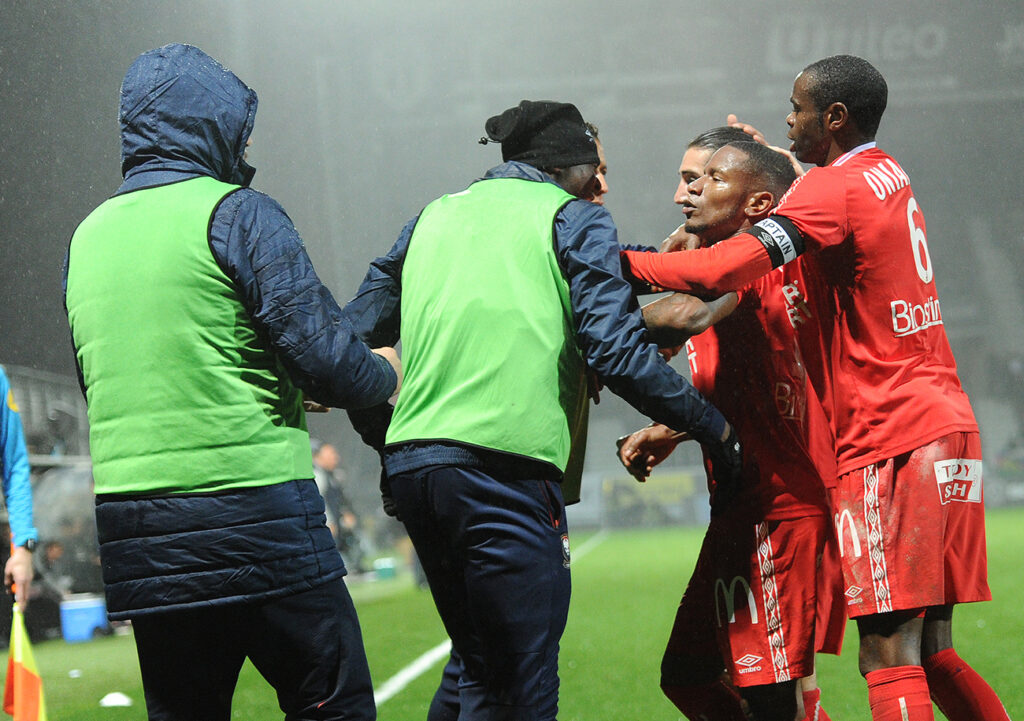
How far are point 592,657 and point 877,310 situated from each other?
4.55m

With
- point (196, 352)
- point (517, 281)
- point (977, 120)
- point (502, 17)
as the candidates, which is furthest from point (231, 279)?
point (977, 120)

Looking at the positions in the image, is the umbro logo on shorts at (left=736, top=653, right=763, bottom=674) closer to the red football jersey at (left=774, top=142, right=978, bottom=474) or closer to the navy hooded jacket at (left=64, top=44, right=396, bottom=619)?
the red football jersey at (left=774, top=142, right=978, bottom=474)

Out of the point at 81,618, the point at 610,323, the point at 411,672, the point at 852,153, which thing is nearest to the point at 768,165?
the point at 852,153

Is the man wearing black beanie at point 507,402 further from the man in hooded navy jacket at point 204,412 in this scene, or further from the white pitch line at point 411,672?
the white pitch line at point 411,672

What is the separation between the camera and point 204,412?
1.77m

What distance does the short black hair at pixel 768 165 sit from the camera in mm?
2561

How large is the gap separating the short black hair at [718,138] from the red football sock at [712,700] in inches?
53.1

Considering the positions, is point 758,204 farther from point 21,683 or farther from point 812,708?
point 21,683

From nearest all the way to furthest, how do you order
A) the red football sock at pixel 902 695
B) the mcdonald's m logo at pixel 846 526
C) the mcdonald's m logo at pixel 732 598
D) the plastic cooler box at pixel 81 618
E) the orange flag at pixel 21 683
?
the red football sock at pixel 902 695, the mcdonald's m logo at pixel 846 526, the mcdonald's m logo at pixel 732 598, the orange flag at pixel 21 683, the plastic cooler box at pixel 81 618

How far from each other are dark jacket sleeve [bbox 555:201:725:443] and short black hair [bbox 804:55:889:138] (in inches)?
27.3

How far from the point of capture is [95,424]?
184cm

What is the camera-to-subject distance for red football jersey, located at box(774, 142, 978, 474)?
2.25 meters

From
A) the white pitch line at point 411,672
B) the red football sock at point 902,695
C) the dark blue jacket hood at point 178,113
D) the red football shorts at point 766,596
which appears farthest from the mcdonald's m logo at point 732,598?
the white pitch line at point 411,672

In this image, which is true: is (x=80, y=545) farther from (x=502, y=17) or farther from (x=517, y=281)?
(x=502, y=17)
